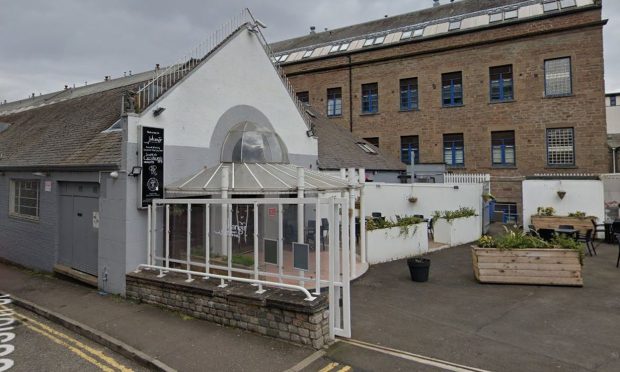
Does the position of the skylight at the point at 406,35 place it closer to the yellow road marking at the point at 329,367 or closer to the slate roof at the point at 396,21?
the slate roof at the point at 396,21

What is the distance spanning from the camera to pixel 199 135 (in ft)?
35.6

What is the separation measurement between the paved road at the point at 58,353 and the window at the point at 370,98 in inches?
968

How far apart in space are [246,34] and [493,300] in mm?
10558

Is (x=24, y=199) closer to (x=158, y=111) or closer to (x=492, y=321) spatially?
(x=158, y=111)

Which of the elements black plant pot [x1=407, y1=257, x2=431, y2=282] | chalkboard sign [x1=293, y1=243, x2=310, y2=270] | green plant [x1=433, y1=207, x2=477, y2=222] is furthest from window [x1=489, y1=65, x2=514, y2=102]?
chalkboard sign [x1=293, y1=243, x2=310, y2=270]

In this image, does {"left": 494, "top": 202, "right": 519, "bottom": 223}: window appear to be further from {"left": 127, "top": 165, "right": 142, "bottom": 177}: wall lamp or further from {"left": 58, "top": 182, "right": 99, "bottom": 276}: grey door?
{"left": 58, "top": 182, "right": 99, "bottom": 276}: grey door

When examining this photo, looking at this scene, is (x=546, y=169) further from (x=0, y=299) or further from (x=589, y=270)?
(x=0, y=299)

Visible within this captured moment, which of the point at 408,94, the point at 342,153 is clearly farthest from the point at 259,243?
the point at 408,94

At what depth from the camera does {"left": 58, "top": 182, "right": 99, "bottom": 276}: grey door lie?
10.2 metres

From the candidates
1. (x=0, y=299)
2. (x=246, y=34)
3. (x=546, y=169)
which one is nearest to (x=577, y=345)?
(x=246, y=34)

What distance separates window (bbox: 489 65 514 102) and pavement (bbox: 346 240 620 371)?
15520 mm

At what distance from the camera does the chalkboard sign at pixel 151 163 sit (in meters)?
9.24

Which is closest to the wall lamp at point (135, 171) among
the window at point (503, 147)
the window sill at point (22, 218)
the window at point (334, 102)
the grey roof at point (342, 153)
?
the window sill at point (22, 218)

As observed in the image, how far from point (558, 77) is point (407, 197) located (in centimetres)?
1254
